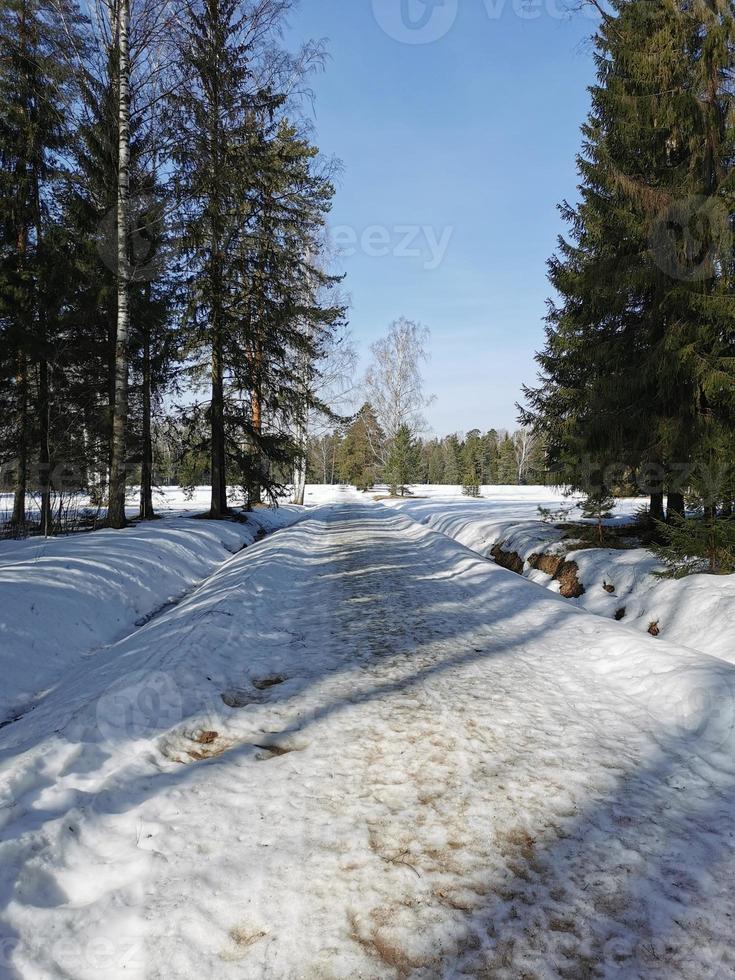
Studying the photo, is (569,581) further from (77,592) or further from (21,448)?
(21,448)

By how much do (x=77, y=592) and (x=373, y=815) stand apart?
199 inches

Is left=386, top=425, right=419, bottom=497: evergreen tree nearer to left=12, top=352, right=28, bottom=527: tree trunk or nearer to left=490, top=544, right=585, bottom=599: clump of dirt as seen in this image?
left=490, top=544, right=585, bottom=599: clump of dirt

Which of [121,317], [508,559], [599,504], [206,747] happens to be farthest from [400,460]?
[206,747]

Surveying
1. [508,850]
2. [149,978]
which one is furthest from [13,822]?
[508,850]

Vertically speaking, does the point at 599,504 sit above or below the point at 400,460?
below

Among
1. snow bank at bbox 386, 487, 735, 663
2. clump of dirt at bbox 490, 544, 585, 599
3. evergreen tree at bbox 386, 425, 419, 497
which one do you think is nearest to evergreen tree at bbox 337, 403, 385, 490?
evergreen tree at bbox 386, 425, 419, 497

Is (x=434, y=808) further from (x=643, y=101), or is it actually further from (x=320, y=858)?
(x=643, y=101)

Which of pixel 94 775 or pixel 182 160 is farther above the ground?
pixel 182 160

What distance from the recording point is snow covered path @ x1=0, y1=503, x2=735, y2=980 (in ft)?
5.71

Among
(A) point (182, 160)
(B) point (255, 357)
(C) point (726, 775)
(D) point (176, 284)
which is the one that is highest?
(A) point (182, 160)

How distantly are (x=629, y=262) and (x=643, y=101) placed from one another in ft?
8.52

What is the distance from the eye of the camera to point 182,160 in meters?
11.5

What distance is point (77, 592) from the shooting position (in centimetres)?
599

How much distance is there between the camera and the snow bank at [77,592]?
15.0 feet
